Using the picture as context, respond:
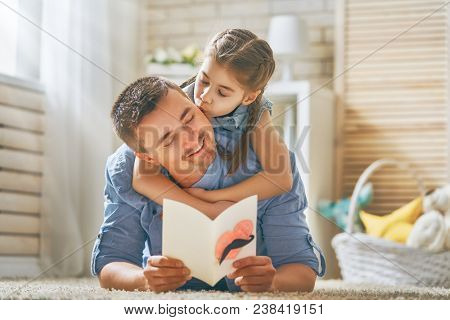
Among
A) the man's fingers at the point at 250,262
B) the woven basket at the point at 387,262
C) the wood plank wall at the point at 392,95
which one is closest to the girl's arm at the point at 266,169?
the man's fingers at the point at 250,262

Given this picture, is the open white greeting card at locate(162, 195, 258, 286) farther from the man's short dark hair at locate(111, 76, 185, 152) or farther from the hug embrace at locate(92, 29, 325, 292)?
the man's short dark hair at locate(111, 76, 185, 152)

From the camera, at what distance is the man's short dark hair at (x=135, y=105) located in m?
0.98

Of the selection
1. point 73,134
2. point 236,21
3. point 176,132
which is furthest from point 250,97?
point 236,21

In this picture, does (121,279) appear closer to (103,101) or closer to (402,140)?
(103,101)

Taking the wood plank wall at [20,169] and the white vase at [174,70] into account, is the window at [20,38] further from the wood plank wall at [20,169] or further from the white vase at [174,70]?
the white vase at [174,70]

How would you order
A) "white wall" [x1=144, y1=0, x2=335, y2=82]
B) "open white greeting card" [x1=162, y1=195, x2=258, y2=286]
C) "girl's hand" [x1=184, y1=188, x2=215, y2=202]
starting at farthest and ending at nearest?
"white wall" [x1=144, y1=0, x2=335, y2=82], "girl's hand" [x1=184, y1=188, x2=215, y2=202], "open white greeting card" [x1=162, y1=195, x2=258, y2=286]

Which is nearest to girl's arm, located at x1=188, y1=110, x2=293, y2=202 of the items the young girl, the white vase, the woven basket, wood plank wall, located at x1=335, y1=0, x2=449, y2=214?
the young girl

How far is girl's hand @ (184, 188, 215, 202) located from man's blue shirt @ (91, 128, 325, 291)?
0.23 ft

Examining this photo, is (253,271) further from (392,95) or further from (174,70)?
(392,95)

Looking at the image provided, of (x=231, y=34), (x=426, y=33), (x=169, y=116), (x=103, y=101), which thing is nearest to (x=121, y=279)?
(x=169, y=116)

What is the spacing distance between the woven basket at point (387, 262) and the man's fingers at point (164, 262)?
0.91 m

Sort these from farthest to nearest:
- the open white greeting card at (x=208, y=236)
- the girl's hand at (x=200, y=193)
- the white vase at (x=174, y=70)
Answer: the white vase at (x=174, y=70) < the girl's hand at (x=200, y=193) < the open white greeting card at (x=208, y=236)

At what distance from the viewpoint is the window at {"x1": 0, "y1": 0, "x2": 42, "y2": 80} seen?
5.95 ft

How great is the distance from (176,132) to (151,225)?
20 cm
